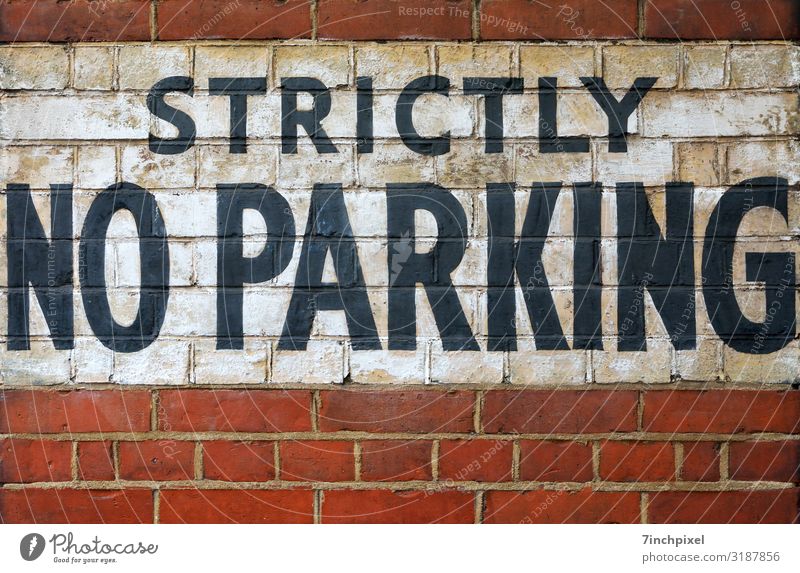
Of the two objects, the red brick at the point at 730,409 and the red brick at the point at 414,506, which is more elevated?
the red brick at the point at 730,409

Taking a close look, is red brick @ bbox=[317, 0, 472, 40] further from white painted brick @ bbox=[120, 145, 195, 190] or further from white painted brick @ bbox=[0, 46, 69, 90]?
white painted brick @ bbox=[0, 46, 69, 90]

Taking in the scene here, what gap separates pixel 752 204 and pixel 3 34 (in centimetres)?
185

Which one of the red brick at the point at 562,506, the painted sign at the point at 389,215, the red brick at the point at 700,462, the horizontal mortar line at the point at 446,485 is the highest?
the painted sign at the point at 389,215

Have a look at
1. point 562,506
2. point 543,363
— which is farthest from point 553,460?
point 543,363

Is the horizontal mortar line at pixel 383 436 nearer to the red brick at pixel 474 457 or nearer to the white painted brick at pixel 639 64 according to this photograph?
the red brick at pixel 474 457

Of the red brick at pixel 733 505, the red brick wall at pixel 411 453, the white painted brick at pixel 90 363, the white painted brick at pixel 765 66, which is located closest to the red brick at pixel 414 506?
the red brick wall at pixel 411 453

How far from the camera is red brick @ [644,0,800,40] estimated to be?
5.16ft

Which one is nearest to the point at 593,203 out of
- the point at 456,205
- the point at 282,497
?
the point at 456,205

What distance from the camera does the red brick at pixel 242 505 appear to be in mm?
1601

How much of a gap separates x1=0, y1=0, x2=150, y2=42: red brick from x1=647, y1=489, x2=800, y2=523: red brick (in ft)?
5.56

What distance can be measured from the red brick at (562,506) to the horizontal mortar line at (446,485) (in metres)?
0.01

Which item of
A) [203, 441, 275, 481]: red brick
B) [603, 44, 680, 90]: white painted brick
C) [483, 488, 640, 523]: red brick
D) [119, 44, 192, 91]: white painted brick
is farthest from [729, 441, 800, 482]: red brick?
[119, 44, 192, 91]: white painted brick

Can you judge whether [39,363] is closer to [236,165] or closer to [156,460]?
[156,460]

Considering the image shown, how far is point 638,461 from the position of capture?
1.59 meters
